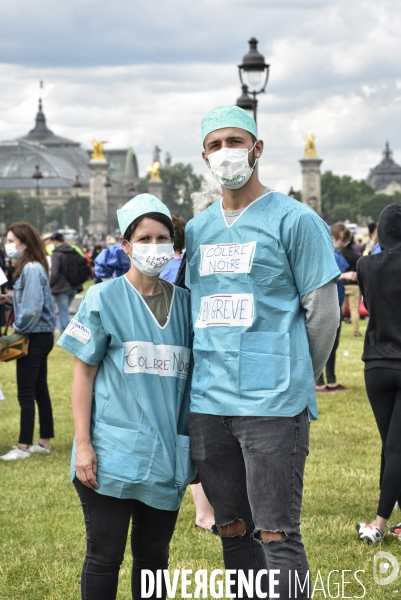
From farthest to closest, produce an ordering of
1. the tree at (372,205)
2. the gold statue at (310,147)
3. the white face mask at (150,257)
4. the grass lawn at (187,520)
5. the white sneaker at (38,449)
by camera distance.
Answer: the tree at (372,205) → the gold statue at (310,147) → the white sneaker at (38,449) → the grass lawn at (187,520) → the white face mask at (150,257)

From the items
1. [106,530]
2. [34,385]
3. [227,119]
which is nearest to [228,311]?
[227,119]

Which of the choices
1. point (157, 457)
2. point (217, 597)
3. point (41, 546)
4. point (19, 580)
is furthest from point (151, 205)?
point (41, 546)

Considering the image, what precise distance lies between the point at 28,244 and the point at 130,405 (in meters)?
4.68

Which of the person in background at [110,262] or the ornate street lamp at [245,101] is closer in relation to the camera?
the person in background at [110,262]

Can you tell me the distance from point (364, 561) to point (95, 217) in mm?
102792

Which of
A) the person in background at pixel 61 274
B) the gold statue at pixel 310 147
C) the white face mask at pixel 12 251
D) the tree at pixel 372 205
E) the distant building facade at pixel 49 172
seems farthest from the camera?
the distant building facade at pixel 49 172

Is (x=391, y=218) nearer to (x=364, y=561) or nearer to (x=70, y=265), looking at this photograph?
(x=364, y=561)

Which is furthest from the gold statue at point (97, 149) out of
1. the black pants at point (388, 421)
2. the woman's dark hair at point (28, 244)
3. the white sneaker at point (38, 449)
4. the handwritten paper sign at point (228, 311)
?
the handwritten paper sign at point (228, 311)

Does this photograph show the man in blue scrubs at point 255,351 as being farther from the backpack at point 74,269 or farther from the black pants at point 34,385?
the backpack at point 74,269

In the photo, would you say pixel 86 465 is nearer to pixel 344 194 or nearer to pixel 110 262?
pixel 110 262

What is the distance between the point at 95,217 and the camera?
352ft

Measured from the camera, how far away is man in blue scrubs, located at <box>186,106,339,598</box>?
3.55m

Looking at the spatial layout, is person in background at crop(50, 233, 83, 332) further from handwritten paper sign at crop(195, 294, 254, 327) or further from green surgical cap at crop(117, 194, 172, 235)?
handwritten paper sign at crop(195, 294, 254, 327)

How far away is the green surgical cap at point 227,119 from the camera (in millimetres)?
3748
